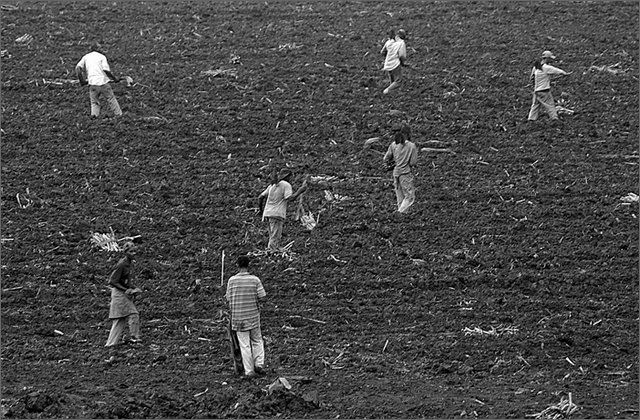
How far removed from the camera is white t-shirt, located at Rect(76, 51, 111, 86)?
68.4ft

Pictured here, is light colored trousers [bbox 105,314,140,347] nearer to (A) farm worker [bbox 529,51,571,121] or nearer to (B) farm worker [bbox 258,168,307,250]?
(B) farm worker [bbox 258,168,307,250]

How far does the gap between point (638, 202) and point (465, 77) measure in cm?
603

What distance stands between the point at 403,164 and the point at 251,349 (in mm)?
5285

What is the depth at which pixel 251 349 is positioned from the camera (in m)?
13.0

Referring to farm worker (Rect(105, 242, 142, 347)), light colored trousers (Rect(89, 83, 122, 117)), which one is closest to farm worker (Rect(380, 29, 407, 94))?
light colored trousers (Rect(89, 83, 122, 117))

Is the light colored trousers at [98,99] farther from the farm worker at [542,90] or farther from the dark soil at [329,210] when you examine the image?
the farm worker at [542,90]

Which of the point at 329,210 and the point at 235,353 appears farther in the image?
the point at 329,210

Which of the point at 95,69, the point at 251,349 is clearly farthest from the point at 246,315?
the point at 95,69

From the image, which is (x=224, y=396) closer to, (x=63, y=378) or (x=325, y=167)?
(x=63, y=378)

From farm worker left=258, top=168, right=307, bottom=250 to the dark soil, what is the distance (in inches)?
12.5

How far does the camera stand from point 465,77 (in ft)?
76.7

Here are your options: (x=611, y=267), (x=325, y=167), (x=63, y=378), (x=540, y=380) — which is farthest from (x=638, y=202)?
(x=63, y=378)

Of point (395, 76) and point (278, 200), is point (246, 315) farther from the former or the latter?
point (395, 76)

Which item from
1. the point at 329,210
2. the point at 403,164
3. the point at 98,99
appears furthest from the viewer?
the point at 98,99
